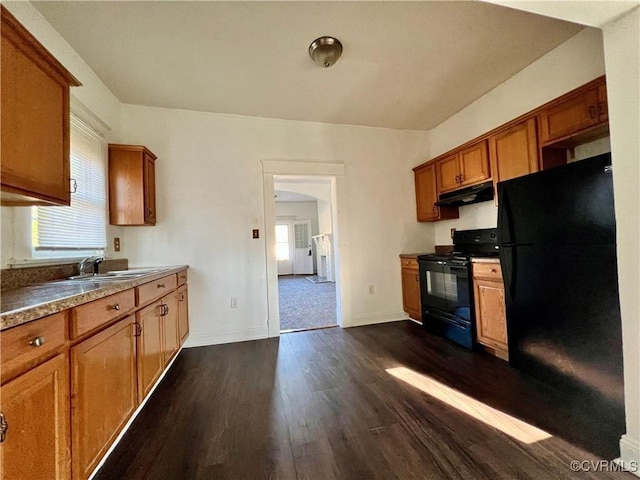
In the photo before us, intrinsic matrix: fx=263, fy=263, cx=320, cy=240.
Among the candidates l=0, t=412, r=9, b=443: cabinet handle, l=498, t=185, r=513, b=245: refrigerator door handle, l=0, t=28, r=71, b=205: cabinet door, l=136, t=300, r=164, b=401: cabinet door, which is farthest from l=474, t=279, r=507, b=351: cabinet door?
l=0, t=28, r=71, b=205: cabinet door

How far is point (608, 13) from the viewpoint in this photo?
121 centimetres

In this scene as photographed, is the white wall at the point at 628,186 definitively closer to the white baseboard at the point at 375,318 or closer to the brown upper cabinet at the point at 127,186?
the white baseboard at the point at 375,318

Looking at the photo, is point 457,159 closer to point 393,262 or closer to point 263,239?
point 393,262

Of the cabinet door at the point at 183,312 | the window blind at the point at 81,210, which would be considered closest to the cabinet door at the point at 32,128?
the window blind at the point at 81,210

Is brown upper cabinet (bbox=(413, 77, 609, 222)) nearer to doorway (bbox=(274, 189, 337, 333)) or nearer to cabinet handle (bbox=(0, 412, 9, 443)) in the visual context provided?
doorway (bbox=(274, 189, 337, 333))

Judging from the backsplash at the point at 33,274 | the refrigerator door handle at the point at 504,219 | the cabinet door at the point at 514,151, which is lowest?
the backsplash at the point at 33,274

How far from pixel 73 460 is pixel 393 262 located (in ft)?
10.8

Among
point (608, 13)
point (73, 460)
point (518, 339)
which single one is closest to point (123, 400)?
point (73, 460)

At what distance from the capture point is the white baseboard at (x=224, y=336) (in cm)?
289

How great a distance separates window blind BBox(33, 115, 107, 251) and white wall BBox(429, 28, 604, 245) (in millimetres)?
3786

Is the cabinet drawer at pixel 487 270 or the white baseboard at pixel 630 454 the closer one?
the white baseboard at pixel 630 454

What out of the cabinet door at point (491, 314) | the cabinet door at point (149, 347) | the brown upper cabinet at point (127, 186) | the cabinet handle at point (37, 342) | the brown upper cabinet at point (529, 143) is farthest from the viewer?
the brown upper cabinet at point (127, 186)

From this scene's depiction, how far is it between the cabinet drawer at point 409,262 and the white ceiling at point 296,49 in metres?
1.84

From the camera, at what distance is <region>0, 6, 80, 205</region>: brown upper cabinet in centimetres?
108
